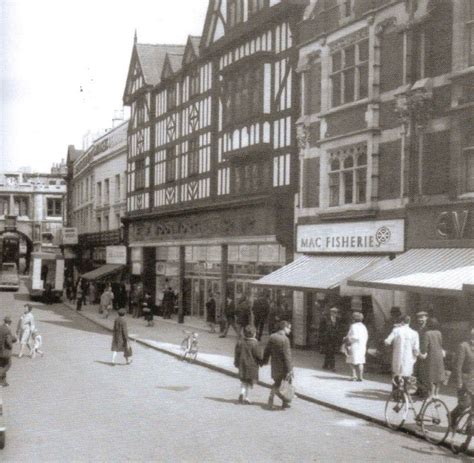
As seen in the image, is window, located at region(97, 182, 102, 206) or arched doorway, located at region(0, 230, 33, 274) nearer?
window, located at region(97, 182, 102, 206)

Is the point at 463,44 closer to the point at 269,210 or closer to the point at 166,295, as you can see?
the point at 269,210

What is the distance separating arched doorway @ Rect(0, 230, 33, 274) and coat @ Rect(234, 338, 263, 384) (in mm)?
81981

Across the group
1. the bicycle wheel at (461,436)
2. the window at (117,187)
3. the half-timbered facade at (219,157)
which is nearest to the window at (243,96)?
the half-timbered facade at (219,157)

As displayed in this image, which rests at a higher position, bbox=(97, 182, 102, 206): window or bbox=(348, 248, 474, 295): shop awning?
bbox=(97, 182, 102, 206): window

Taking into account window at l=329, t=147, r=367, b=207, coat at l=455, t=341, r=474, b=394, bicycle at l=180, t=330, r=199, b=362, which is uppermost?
window at l=329, t=147, r=367, b=207

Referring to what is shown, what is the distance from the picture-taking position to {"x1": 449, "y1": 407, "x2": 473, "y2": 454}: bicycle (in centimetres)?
1133

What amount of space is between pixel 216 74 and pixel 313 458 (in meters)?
27.1

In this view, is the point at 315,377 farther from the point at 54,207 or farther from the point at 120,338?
the point at 54,207

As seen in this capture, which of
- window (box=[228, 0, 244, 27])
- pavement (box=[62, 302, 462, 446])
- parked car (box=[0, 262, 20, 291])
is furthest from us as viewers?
parked car (box=[0, 262, 20, 291])

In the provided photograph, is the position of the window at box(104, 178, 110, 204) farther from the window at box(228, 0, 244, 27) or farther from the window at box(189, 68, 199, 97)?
the window at box(228, 0, 244, 27)

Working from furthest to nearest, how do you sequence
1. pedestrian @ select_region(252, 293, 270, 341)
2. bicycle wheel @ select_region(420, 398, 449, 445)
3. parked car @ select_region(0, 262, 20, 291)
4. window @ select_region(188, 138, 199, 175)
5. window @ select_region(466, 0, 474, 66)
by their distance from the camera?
parked car @ select_region(0, 262, 20, 291)
window @ select_region(188, 138, 199, 175)
pedestrian @ select_region(252, 293, 270, 341)
window @ select_region(466, 0, 474, 66)
bicycle wheel @ select_region(420, 398, 449, 445)

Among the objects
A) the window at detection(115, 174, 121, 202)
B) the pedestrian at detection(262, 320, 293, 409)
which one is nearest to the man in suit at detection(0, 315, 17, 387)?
the pedestrian at detection(262, 320, 293, 409)

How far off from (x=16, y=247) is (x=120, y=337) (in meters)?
78.5

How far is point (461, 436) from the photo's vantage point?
11875mm
